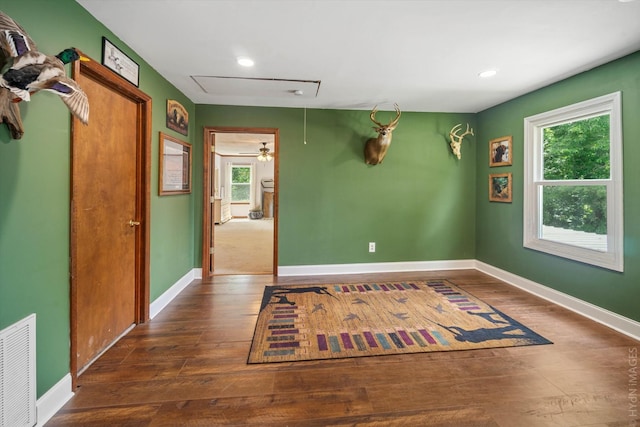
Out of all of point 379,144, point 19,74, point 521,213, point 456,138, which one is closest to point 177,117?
point 19,74

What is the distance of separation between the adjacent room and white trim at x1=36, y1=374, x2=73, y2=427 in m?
0.01

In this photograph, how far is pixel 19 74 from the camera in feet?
3.71

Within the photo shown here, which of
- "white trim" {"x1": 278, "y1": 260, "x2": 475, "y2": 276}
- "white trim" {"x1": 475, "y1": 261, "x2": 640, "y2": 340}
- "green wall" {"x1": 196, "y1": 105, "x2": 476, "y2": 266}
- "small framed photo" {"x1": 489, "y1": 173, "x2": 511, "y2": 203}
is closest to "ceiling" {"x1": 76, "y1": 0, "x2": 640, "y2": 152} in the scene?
"green wall" {"x1": 196, "y1": 105, "x2": 476, "y2": 266}

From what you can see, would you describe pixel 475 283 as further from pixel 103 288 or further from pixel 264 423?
pixel 103 288

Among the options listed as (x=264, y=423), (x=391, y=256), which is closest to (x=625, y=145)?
(x=391, y=256)

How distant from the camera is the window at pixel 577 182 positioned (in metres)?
2.55

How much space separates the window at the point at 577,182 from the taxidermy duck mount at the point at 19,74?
395 cm

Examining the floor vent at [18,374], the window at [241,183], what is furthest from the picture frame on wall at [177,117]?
the window at [241,183]

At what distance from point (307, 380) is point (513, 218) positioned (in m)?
3.35

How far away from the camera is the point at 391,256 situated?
429 centimetres

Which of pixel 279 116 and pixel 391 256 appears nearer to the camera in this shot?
pixel 279 116

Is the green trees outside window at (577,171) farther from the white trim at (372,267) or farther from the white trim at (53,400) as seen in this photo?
the white trim at (53,400)

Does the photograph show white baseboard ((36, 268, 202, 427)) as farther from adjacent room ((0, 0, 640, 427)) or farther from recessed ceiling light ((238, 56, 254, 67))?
recessed ceiling light ((238, 56, 254, 67))

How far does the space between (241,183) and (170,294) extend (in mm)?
8482
